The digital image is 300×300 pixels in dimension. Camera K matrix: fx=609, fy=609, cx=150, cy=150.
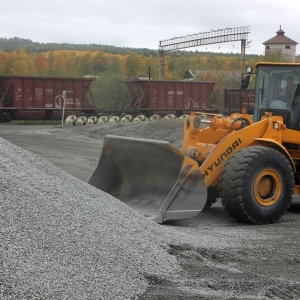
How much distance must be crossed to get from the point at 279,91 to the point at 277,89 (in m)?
0.05

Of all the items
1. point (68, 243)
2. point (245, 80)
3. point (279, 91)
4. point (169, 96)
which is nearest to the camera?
point (68, 243)

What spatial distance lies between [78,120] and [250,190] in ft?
85.7

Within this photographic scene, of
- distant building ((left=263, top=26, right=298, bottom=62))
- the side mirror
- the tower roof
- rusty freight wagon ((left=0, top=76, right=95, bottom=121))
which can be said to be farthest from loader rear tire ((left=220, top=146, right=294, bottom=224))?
the tower roof

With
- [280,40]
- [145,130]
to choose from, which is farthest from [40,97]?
[280,40]

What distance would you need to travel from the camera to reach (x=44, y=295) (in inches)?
168

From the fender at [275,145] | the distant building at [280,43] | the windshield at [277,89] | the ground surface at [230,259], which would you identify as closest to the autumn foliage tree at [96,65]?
the distant building at [280,43]

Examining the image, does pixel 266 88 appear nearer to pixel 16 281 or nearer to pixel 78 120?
pixel 16 281

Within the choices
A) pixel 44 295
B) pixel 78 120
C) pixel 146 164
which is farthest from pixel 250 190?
pixel 78 120

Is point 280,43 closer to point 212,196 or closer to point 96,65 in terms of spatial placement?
point 96,65

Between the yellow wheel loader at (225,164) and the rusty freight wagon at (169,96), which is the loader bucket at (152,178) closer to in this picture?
the yellow wheel loader at (225,164)

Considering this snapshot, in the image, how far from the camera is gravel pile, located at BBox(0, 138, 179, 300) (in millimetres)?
4473

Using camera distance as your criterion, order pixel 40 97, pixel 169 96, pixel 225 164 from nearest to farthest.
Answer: pixel 225 164
pixel 40 97
pixel 169 96

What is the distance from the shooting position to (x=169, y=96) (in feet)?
122

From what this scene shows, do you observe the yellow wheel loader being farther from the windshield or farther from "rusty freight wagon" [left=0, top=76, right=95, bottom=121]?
"rusty freight wagon" [left=0, top=76, right=95, bottom=121]
